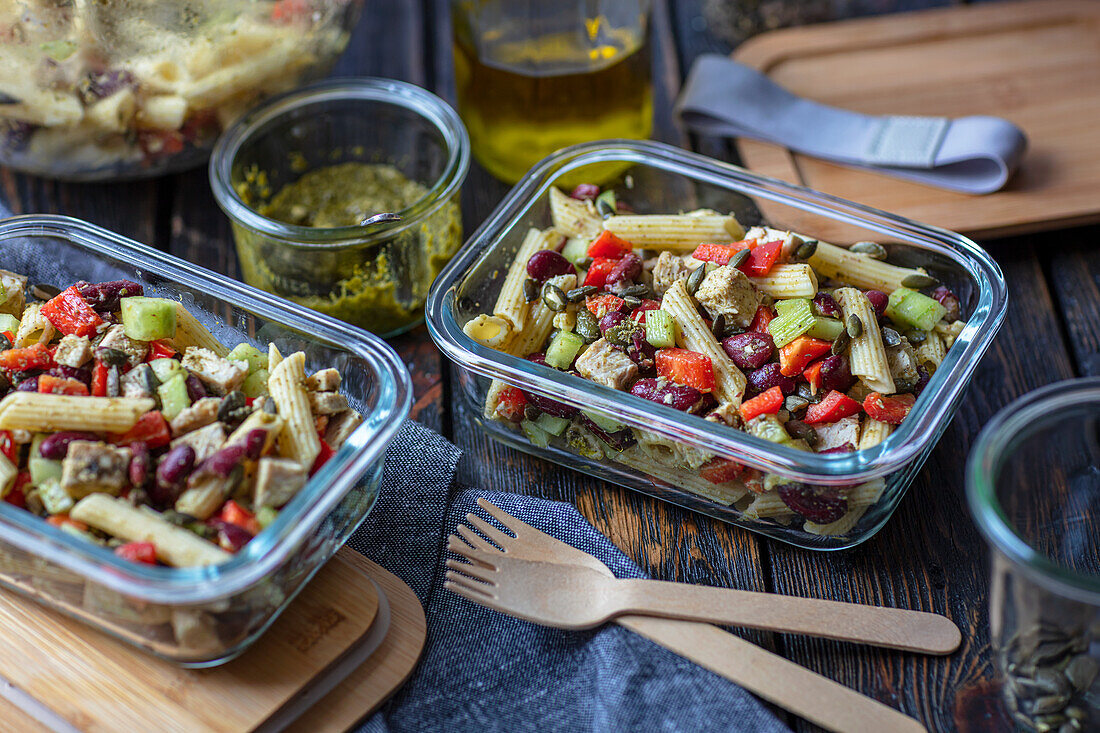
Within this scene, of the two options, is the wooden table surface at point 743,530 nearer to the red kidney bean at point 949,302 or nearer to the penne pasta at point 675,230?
the red kidney bean at point 949,302

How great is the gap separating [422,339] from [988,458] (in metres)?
1.06

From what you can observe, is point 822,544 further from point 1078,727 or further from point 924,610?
point 1078,727

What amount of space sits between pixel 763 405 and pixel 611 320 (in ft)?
0.87

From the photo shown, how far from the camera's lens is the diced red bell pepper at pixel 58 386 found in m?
1.39

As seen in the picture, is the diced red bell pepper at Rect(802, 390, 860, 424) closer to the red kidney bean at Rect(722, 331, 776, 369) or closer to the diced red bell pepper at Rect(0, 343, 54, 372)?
the red kidney bean at Rect(722, 331, 776, 369)

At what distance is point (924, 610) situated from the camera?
1491 mm

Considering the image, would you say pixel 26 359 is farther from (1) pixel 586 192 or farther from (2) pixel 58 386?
(1) pixel 586 192

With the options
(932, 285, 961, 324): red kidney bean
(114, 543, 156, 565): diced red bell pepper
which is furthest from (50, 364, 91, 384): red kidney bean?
(932, 285, 961, 324): red kidney bean

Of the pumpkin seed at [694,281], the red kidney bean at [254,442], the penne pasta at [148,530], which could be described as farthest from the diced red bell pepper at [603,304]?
the penne pasta at [148,530]

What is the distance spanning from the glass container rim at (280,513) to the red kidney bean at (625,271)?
39 cm

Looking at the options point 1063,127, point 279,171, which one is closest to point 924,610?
point 1063,127

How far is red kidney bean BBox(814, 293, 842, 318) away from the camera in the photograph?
5.12ft

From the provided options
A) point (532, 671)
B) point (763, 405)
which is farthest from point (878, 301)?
point (532, 671)

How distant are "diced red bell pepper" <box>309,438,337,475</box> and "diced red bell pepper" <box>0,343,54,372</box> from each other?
414 mm
